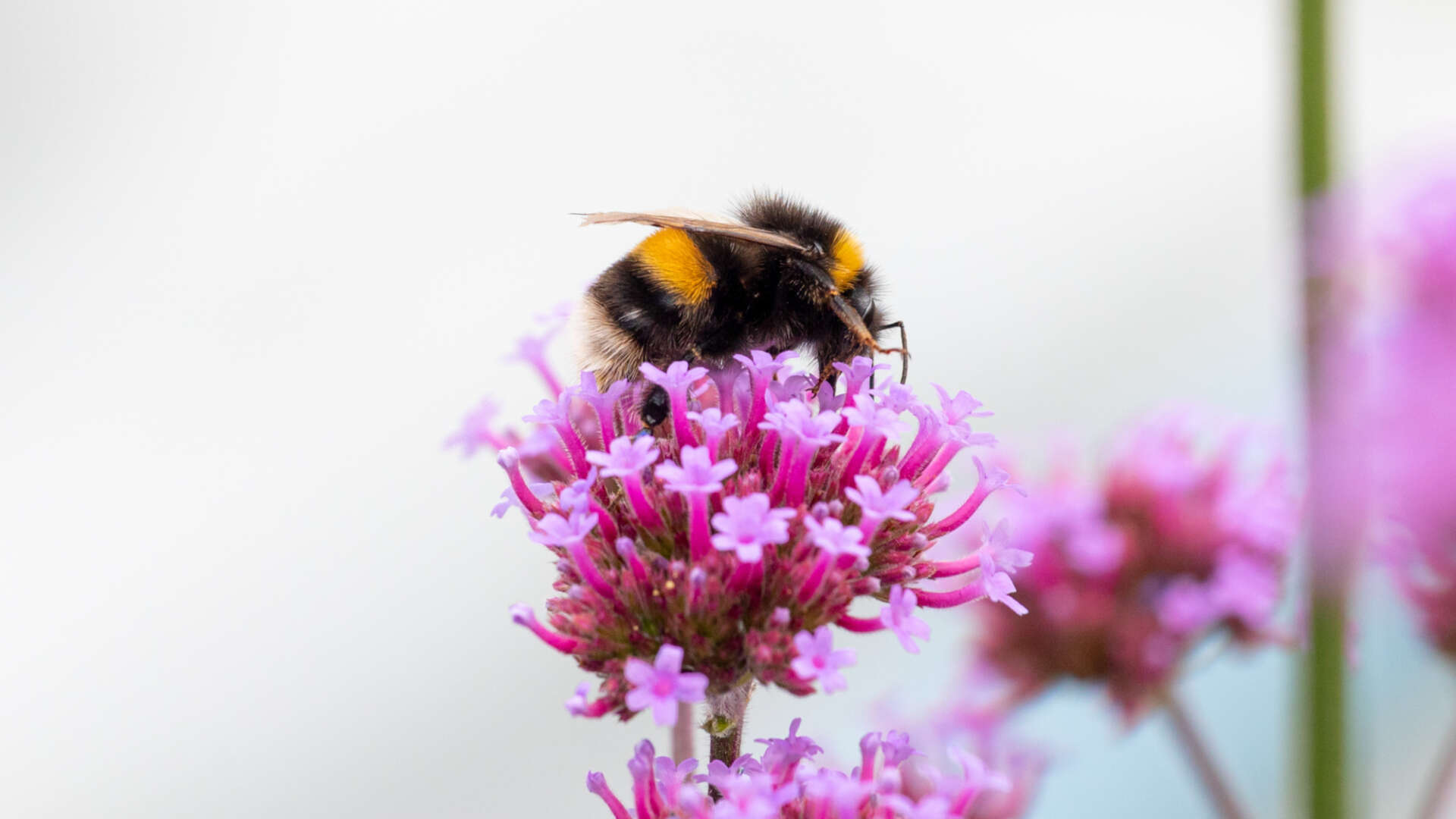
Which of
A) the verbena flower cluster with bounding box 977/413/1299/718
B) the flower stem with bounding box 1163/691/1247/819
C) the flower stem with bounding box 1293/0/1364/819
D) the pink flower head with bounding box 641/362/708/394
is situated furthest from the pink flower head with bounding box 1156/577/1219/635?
the pink flower head with bounding box 641/362/708/394

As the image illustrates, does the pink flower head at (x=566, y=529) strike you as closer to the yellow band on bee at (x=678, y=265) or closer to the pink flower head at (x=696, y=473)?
the pink flower head at (x=696, y=473)

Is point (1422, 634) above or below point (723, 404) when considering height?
below

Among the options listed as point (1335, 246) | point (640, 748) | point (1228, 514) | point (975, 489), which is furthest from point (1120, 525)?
point (640, 748)

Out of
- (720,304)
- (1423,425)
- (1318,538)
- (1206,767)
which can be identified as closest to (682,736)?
(720,304)

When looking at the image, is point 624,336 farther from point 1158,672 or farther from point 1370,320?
point 1370,320

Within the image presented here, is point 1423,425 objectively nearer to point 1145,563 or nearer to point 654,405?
point 1145,563

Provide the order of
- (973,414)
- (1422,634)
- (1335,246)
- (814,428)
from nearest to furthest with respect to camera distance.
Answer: (814,428) → (973,414) → (1335,246) → (1422,634)
